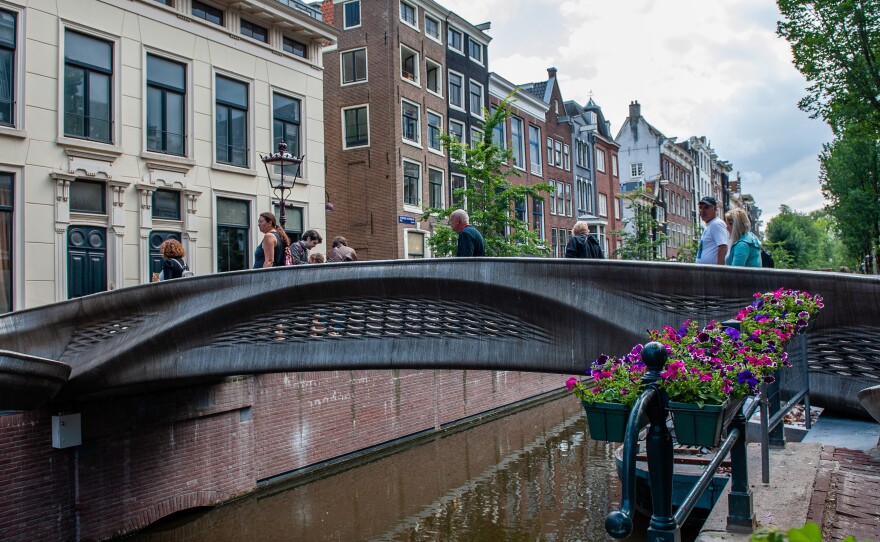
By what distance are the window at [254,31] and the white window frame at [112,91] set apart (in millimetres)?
3199

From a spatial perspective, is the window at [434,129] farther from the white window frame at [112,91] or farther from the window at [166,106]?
the white window frame at [112,91]

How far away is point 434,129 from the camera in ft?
81.9

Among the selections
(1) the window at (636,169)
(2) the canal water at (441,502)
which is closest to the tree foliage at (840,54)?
(2) the canal water at (441,502)

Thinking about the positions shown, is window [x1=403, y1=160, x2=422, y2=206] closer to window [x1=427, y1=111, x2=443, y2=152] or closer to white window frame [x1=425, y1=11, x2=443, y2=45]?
window [x1=427, y1=111, x2=443, y2=152]

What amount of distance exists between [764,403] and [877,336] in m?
1.09

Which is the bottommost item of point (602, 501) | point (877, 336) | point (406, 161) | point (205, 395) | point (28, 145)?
point (602, 501)

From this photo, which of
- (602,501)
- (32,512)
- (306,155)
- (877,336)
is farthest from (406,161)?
(877,336)

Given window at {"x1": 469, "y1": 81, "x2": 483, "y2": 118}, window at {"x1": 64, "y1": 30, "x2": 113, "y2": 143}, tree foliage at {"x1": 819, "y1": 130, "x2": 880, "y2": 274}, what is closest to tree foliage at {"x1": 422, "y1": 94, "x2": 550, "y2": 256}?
window at {"x1": 469, "y1": 81, "x2": 483, "y2": 118}

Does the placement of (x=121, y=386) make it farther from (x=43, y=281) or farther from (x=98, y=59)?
(x=98, y=59)

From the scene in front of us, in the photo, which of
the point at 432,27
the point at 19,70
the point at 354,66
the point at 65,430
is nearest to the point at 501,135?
the point at 432,27

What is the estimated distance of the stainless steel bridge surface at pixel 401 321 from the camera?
548 centimetres

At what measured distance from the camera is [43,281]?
12.4 metres

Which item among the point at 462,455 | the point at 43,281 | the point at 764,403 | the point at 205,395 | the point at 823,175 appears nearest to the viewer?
the point at 764,403

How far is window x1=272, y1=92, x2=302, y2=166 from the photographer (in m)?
17.0
